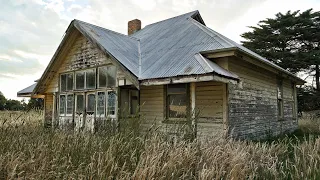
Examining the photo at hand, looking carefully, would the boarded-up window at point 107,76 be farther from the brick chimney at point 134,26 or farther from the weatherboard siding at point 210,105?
the brick chimney at point 134,26

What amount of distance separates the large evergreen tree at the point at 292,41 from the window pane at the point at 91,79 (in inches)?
856

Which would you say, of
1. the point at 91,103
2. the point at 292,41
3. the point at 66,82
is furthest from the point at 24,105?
the point at 292,41

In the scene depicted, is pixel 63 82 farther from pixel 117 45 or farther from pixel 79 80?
pixel 117 45

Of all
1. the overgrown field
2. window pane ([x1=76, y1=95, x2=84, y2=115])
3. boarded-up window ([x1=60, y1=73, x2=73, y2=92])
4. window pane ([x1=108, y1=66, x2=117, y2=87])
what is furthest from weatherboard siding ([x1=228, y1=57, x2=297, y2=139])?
boarded-up window ([x1=60, y1=73, x2=73, y2=92])

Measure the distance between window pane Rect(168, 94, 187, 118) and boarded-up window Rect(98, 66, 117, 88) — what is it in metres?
2.52

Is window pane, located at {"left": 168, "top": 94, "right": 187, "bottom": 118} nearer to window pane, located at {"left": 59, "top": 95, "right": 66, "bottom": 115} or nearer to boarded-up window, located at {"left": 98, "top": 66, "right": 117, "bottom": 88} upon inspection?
boarded-up window, located at {"left": 98, "top": 66, "right": 117, "bottom": 88}

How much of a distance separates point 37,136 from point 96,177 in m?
1.85

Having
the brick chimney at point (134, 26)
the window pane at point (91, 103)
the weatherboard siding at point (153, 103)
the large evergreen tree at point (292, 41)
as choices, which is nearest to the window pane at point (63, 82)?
the window pane at point (91, 103)

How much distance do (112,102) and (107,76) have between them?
1.16 m

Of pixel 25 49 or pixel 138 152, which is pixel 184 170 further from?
pixel 25 49

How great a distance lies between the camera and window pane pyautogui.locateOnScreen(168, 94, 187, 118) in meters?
10.1

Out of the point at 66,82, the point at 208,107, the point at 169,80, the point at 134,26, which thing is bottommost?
the point at 208,107

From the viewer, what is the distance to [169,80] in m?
8.69

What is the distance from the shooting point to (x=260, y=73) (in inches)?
477
